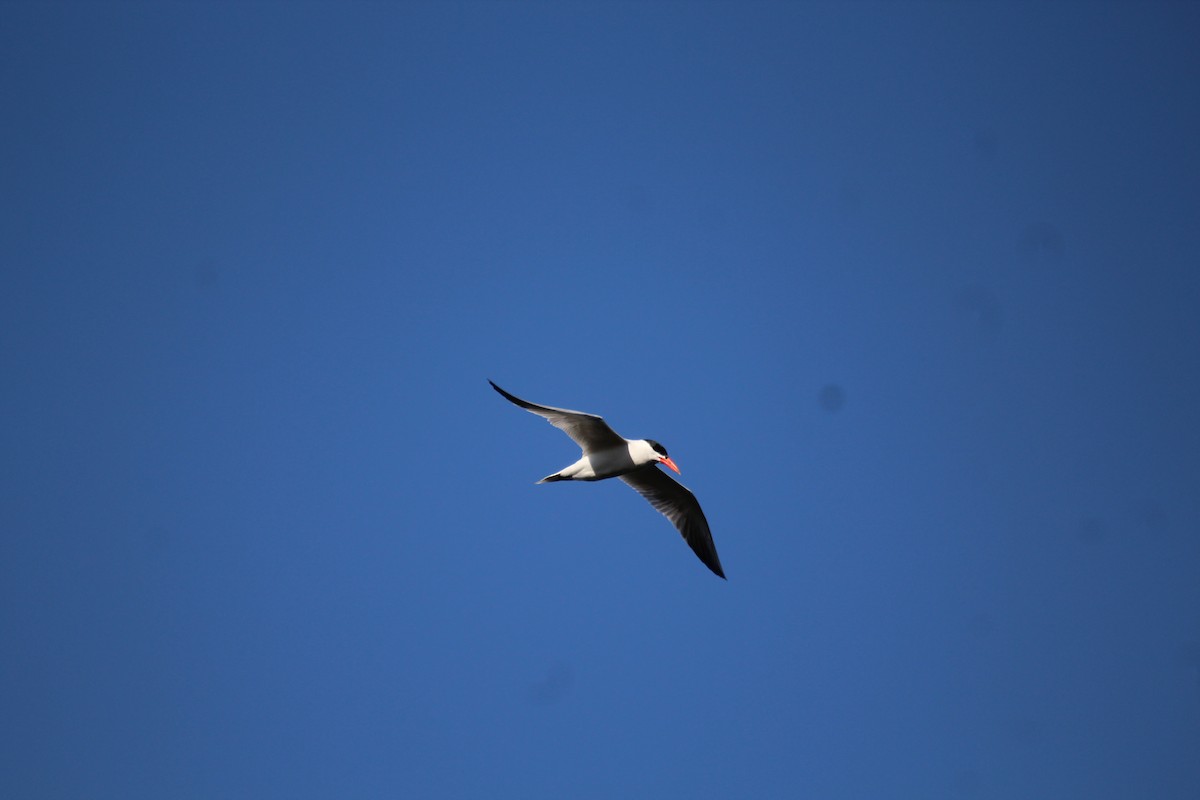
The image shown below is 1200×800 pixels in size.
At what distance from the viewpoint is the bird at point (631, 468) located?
48.8 feet

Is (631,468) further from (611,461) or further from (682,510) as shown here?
(682,510)

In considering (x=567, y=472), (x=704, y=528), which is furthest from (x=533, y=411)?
(x=704, y=528)

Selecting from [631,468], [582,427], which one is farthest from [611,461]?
[582,427]

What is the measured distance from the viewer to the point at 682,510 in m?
17.8

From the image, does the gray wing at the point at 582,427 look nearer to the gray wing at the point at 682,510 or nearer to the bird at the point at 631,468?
the bird at the point at 631,468

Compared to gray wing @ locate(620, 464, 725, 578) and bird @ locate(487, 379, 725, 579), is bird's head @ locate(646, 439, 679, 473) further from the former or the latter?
gray wing @ locate(620, 464, 725, 578)

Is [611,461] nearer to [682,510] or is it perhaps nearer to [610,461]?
[610,461]

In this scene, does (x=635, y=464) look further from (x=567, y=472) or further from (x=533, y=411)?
(x=533, y=411)

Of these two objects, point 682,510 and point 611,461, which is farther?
point 682,510

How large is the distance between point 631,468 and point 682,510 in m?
2.00

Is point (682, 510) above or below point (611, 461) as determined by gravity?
above

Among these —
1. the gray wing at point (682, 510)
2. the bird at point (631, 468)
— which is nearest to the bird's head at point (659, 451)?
the bird at point (631, 468)

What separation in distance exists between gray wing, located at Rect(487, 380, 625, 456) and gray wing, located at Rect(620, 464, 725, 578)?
6.57 feet

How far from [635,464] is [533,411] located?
2418mm
